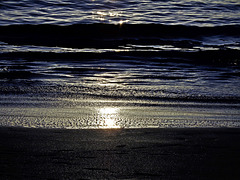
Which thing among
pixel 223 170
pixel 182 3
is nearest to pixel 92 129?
pixel 223 170

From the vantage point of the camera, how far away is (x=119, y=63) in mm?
8625

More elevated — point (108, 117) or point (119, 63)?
point (108, 117)

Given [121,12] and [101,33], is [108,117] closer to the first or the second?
[101,33]

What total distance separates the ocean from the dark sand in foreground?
1.12ft

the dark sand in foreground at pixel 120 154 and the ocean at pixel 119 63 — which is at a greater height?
the dark sand in foreground at pixel 120 154

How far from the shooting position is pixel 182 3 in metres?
18.5

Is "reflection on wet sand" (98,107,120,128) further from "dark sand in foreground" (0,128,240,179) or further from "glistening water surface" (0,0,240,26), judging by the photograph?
"glistening water surface" (0,0,240,26)

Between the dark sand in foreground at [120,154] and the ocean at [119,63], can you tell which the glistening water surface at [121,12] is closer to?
the ocean at [119,63]

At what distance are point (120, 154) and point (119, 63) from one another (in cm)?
581

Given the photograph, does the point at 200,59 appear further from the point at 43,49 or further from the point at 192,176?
the point at 192,176

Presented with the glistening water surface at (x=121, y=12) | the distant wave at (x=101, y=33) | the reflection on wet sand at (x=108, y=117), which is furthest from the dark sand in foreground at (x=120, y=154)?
the glistening water surface at (x=121, y=12)

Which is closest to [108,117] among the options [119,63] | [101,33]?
[119,63]

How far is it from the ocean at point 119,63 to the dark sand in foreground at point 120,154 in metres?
0.34

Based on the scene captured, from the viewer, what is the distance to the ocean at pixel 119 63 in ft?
13.9
